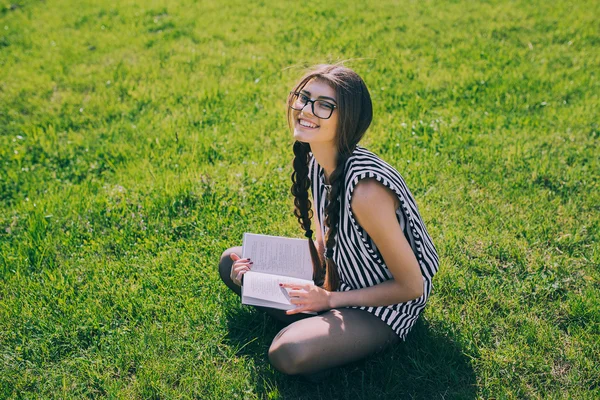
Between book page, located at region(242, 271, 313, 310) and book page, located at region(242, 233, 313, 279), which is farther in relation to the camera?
book page, located at region(242, 233, 313, 279)

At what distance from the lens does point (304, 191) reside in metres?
3.24

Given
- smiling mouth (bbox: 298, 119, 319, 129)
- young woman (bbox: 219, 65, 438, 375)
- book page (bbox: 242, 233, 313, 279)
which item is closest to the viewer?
young woman (bbox: 219, 65, 438, 375)

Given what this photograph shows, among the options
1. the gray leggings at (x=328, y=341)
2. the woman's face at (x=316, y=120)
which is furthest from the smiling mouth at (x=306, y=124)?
the gray leggings at (x=328, y=341)

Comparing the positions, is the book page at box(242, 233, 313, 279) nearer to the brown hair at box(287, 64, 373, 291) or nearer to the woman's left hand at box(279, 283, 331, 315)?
the brown hair at box(287, 64, 373, 291)

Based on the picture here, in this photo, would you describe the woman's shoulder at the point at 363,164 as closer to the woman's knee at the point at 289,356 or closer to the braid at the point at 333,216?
the braid at the point at 333,216

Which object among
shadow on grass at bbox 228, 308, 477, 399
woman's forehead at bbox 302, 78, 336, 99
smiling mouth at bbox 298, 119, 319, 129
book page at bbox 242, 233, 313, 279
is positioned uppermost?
woman's forehead at bbox 302, 78, 336, 99

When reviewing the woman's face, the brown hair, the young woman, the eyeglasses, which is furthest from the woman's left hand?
the eyeglasses

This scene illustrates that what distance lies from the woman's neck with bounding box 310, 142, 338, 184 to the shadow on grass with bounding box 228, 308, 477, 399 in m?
1.10

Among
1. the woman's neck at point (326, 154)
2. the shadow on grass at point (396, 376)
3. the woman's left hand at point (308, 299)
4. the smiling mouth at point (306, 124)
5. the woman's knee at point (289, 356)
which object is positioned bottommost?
the shadow on grass at point (396, 376)

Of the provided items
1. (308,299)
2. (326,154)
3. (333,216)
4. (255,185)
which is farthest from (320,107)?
(255,185)

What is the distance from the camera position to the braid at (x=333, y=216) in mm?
2801

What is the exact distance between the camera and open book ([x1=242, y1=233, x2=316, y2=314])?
9.71 ft

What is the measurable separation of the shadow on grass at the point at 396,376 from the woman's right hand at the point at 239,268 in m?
0.40

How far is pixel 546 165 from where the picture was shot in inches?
177
